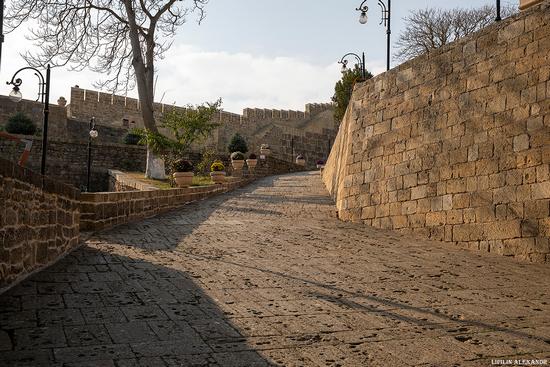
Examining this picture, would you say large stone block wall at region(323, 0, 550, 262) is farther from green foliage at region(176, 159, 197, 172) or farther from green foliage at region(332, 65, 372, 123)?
green foliage at region(332, 65, 372, 123)

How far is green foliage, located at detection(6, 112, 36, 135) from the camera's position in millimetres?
23719

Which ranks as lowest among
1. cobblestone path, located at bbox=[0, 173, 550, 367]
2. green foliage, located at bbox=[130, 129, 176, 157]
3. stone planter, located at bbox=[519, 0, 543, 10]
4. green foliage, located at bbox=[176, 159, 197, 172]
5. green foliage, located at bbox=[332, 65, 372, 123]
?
cobblestone path, located at bbox=[0, 173, 550, 367]

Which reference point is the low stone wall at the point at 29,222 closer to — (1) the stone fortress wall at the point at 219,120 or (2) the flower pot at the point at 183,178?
(2) the flower pot at the point at 183,178

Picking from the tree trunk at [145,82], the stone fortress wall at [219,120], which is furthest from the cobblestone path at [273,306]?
the stone fortress wall at [219,120]

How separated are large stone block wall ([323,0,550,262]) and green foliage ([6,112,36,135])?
18.1 metres

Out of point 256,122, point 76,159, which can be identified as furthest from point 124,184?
point 256,122

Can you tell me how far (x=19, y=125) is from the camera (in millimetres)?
23719

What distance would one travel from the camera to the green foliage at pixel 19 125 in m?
23.7

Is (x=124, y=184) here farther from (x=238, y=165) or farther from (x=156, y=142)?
(x=238, y=165)

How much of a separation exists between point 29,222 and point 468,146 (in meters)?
7.03

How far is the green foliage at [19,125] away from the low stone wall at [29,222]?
19.0 m

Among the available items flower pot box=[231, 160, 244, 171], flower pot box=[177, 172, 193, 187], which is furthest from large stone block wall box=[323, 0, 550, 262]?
flower pot box=[231, 160, 244, 171]

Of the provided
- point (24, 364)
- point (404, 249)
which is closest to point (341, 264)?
point (404, 249)

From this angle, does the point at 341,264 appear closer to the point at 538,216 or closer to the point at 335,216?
the point at 538,216
